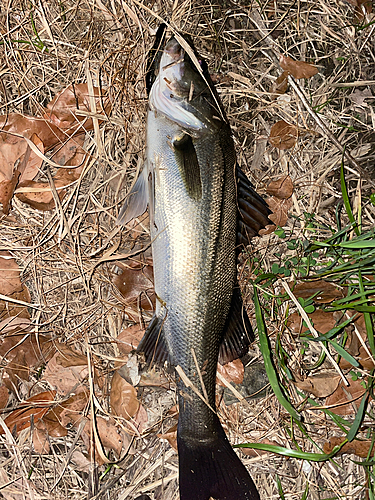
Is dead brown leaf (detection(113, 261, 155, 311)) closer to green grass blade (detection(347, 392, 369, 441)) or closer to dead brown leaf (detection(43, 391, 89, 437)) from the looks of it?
dead brown leaf (detection(43, 391, 89, 437))

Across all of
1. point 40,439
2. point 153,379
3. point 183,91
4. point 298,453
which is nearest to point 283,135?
point 183,91

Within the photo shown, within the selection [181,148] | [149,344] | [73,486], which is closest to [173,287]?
[149,344]

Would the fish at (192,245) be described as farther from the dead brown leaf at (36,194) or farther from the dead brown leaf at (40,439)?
the dead brown leaf at (40,439)

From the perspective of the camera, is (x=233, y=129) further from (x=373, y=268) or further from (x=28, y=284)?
(x=28, y=284)

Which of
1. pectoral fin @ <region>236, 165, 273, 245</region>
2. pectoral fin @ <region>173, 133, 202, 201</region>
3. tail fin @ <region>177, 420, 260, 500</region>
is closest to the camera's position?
pectoral fin @ <region>173, 133, 202, 201</region>

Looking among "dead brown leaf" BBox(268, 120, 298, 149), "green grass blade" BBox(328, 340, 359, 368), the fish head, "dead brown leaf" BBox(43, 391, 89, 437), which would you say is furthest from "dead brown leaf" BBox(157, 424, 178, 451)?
"dead brown leaf" BBox(268, 120, 298, 149)

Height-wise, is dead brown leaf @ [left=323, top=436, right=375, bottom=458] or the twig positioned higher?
the twig

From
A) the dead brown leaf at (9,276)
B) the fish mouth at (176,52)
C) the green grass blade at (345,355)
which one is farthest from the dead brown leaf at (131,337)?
the fish mouth at (176,52)
